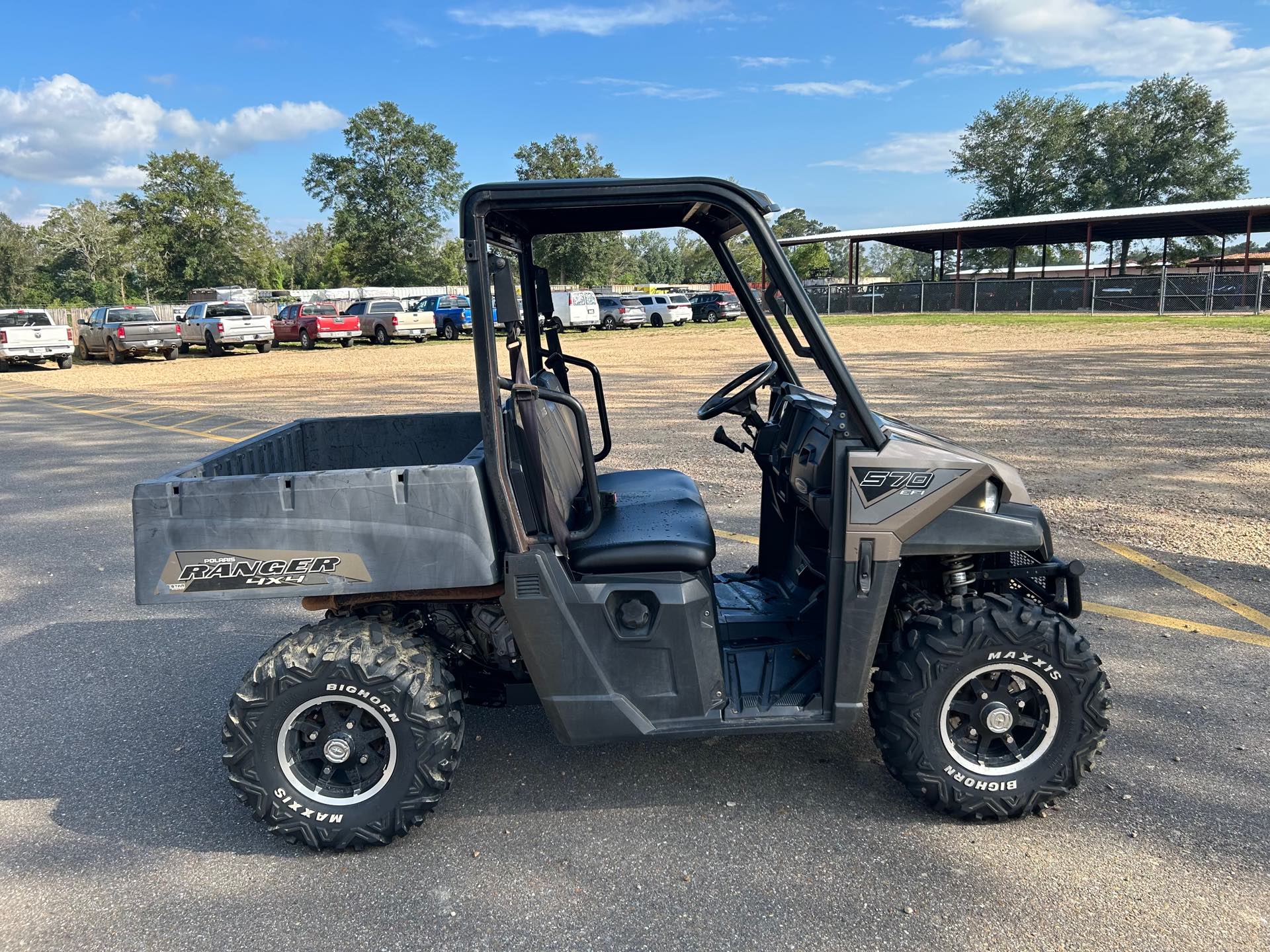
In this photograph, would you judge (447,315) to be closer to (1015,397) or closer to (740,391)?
(1015,397)

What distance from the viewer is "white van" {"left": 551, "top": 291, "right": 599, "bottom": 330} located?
37.9 metres

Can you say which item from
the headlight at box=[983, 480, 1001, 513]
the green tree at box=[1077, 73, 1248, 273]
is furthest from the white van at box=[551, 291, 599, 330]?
the green tree at box=[1077, 73, 1248, 273]

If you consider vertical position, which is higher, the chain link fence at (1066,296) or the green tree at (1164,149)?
the green tree at (1164,149)

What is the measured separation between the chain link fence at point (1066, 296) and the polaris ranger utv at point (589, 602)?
37.1m

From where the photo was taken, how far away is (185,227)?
7319cm

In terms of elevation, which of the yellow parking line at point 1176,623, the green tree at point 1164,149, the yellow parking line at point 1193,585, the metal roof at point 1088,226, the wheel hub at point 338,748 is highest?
the green tree at point 1164,149

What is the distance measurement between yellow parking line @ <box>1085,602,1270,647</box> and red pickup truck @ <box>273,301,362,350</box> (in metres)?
32.2

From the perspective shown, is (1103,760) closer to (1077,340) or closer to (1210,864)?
(1210,864)

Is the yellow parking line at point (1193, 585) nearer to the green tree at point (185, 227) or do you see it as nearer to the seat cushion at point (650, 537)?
the seat cushion at point (650, 537)

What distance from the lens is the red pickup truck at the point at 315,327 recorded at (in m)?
33.6

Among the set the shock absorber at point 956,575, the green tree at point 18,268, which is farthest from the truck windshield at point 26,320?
the green tree at point 18,268

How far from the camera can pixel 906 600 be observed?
3.19 metres

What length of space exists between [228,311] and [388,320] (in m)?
5.74

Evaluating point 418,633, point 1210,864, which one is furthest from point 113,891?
point 1210,864
